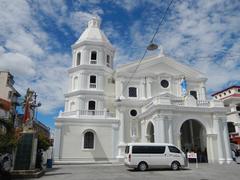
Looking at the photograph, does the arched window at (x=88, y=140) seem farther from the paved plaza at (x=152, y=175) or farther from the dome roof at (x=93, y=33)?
the dome roof at (x=93, y=33)

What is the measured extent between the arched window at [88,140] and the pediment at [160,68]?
8.90 m

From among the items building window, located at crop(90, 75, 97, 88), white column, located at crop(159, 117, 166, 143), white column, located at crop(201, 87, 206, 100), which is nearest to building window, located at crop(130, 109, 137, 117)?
building window, located at crop(90, 75, 97, 88)

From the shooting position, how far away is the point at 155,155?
1655 centimetres

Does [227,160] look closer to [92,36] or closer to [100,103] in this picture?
[100,103]

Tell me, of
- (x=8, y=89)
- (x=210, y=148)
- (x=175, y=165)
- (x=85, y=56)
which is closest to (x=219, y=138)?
(x=210, y=148)

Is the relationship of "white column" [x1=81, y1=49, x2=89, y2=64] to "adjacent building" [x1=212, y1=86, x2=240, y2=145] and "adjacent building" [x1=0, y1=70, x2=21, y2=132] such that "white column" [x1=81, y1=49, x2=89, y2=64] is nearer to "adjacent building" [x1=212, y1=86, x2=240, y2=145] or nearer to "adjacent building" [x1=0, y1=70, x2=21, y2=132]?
"adjacent building" [x1=0, y1=70, x2=21, y2=132]

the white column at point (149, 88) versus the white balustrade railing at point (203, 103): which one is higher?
the white column at point (149, 88)

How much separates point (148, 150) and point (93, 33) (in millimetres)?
22397

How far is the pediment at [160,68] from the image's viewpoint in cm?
3041

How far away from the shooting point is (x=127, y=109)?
28328mm

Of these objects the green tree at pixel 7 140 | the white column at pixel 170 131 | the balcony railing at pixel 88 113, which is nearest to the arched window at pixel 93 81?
the balcony railing at pixel 88 113

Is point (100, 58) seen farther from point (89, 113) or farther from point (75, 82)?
point (89, 113)

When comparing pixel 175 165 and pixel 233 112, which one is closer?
pixel 175 165

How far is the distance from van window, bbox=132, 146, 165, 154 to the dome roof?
19924 mm
